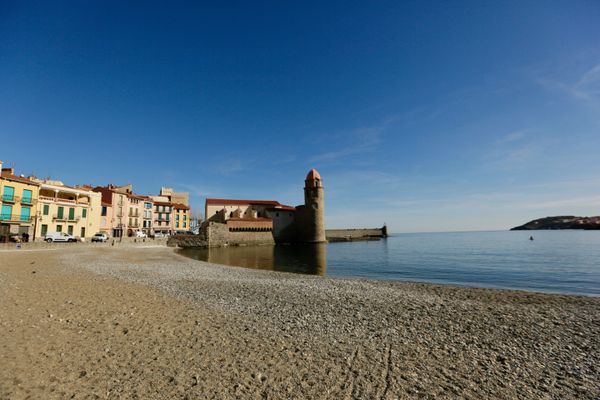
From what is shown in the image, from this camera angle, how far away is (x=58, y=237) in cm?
3750

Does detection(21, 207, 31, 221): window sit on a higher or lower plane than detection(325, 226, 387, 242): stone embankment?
higher

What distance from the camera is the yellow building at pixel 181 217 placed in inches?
2971

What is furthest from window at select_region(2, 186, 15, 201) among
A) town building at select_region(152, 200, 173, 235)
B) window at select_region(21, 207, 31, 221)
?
town building at select_region(152, 200, 173, 235)

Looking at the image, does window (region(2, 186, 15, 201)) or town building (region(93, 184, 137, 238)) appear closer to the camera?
window (region(2, 186, 15, 201))

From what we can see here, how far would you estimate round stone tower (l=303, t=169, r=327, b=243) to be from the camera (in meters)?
75.0

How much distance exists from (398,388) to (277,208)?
73.6 metres

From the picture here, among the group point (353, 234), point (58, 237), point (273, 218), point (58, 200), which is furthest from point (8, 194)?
point (353, 234)

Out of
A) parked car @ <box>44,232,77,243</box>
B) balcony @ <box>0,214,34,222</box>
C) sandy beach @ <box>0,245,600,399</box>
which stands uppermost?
balcony @ <box>0,214,34,222</box>

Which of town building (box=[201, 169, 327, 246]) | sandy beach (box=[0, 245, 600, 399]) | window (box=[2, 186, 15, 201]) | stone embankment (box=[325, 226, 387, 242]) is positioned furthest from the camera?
stone embankment (box=[325, 226, 387, 242])

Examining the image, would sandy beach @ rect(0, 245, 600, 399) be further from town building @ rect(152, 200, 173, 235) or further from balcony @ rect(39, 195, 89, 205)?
town building @ rect(152, 200, 173, 235)

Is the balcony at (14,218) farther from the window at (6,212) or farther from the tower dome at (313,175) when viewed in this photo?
the tower dome at (313,175)

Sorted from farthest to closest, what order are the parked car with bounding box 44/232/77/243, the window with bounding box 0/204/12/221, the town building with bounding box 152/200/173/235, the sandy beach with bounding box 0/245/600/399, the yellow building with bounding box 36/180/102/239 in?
the town building with bounding box 152/200/173/235 → the yellow building with bounding box 36/180/102/239 → the parked car with bounding box 44/232/77/243 → the window with bounding box 0/204/12/221 → the sandy beach with bounding box 0/245/600/399

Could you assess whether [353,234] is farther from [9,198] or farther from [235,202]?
[9,198]

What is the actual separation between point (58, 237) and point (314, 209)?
169ft
